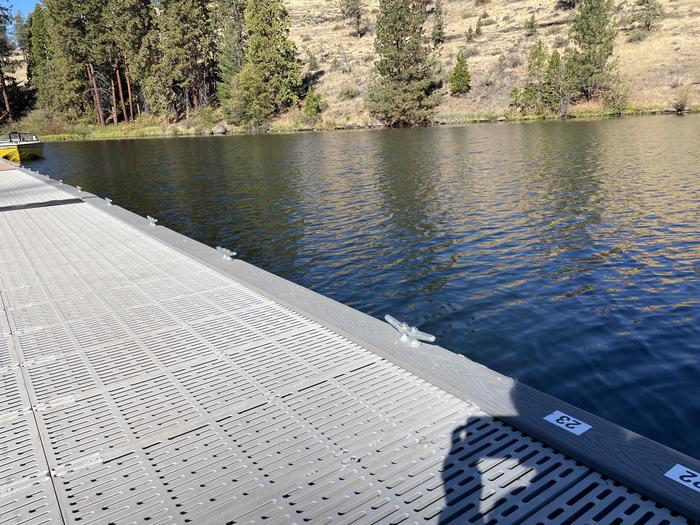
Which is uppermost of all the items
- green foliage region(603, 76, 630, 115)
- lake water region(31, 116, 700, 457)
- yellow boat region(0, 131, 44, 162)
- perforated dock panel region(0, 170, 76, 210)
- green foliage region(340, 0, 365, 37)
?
green foliage region(340, 0, 365, 37)

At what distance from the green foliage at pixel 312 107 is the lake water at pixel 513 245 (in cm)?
2898

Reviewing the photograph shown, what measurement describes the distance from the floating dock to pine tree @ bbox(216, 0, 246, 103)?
56915mm

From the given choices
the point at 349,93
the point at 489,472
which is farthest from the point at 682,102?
the point at 489,472

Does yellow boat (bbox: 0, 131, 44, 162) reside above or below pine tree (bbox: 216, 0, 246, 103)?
below

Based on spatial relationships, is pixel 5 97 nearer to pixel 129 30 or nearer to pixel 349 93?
pixel 129 30

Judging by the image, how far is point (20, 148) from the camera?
3281 cm

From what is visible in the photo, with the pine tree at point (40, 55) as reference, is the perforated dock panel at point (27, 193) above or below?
below

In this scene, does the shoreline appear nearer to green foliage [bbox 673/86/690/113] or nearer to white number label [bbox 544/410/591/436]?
green foliage [bbox 673/86/690/113]

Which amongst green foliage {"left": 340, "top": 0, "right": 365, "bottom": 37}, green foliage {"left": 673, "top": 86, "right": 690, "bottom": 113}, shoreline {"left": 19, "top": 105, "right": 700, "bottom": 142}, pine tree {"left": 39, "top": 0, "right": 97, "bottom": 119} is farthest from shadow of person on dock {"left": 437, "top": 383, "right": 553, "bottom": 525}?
green foliage {"left": 340, "top": 0, "right": 365, "bottom": 37}

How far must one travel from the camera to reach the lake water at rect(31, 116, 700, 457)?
20.1ft

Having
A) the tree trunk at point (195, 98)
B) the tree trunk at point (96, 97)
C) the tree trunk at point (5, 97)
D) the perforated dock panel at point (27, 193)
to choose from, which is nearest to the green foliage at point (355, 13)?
the tree trunk at point (195, 98)

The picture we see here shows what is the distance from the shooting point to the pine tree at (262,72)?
54812 millimetres

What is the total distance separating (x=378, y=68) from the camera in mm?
52219

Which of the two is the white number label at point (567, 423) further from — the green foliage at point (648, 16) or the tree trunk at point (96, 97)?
the green foliage at point (648, 16)
